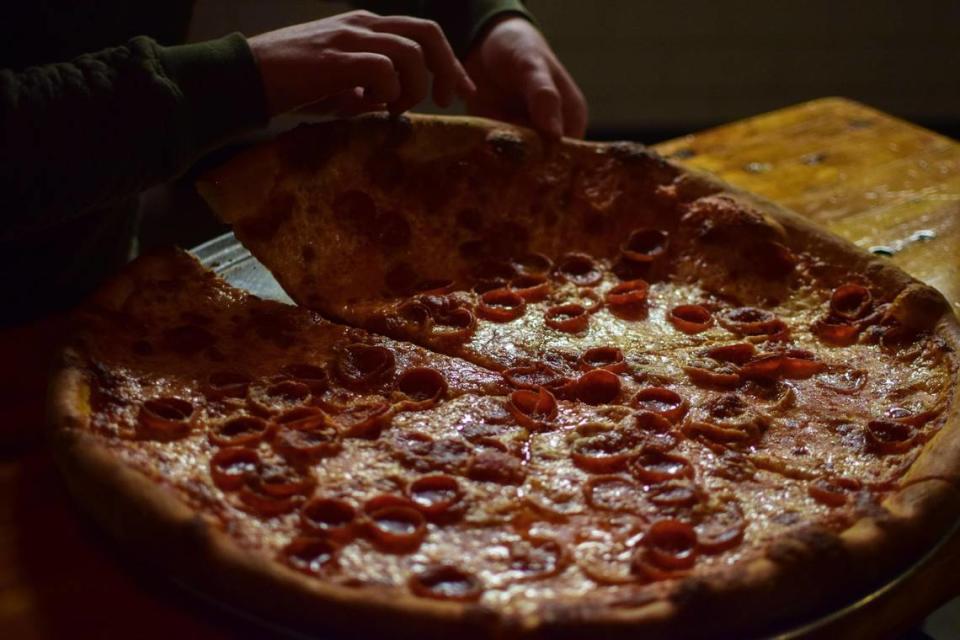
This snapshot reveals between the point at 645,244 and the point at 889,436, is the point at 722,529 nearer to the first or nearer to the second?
the point at 889,436

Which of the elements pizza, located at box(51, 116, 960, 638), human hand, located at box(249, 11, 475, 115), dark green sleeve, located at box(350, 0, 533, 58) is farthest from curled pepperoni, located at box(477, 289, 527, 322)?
dark green sleeve, located at box(350, 0, 533, 58)

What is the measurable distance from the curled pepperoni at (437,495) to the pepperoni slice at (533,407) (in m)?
0.27

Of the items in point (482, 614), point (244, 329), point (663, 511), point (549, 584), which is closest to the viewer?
point (482, 614)

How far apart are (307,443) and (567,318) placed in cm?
79

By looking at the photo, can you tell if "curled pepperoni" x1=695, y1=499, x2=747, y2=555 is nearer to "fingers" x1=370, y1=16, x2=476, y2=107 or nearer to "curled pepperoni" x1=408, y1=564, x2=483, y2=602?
"curled pepperoni" x1=408, y1=564, x2=483, y2=602

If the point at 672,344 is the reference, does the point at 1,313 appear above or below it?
below

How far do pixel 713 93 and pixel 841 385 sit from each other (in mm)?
4765

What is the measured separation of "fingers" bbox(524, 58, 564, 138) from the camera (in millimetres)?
2846

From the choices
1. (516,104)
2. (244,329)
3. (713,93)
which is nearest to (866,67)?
(713,93)

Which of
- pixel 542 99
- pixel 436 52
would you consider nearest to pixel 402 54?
pixel 436 52

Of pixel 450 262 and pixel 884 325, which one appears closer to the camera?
pixel 884 325

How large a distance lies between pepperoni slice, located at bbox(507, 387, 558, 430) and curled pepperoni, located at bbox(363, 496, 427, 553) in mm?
376

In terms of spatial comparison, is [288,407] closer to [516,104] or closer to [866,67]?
[516,104]

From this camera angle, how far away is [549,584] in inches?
64.2
